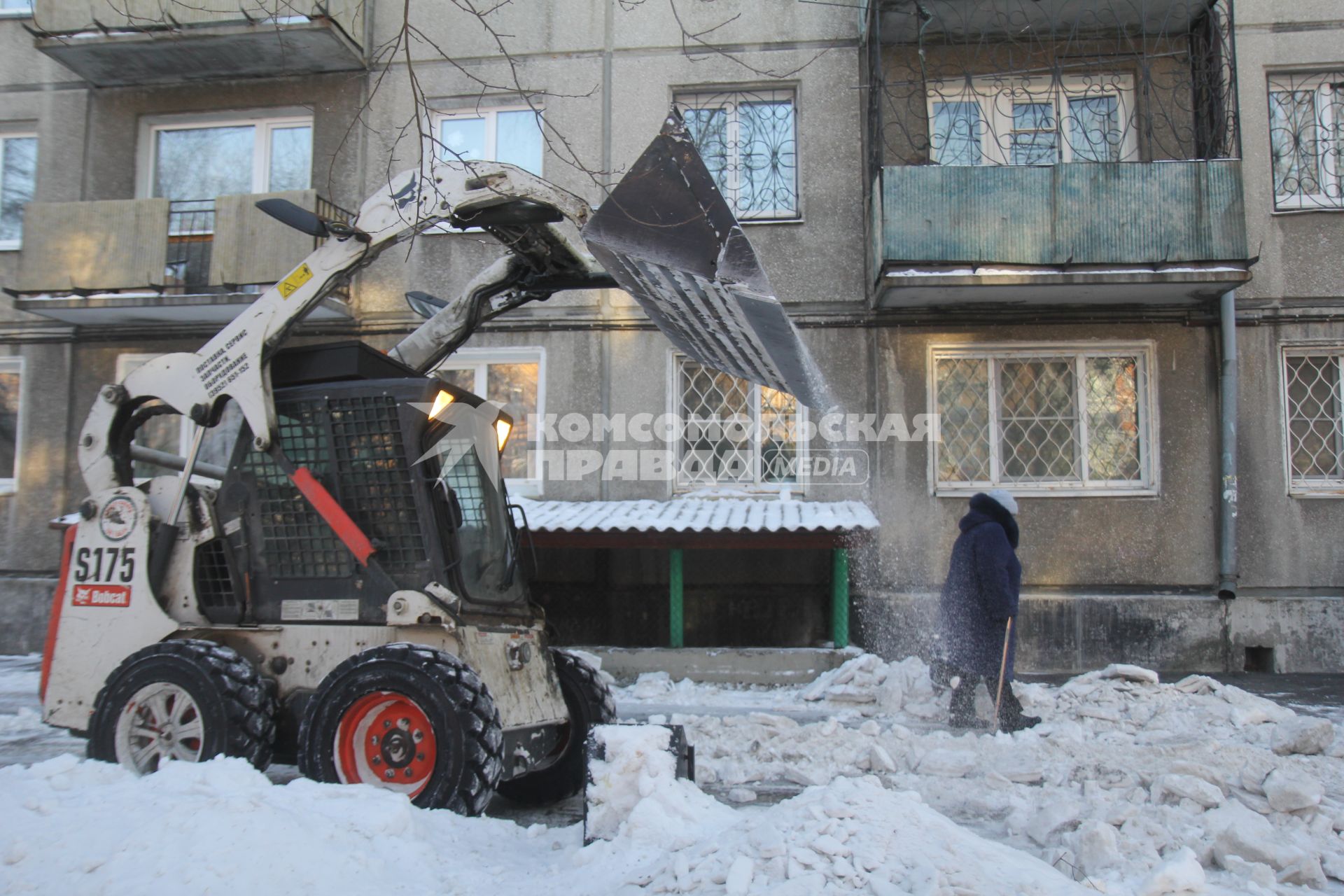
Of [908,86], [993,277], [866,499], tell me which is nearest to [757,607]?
[866,499]

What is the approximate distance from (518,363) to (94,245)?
495cm

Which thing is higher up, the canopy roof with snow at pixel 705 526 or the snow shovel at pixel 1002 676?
the canopy roof with snow at pixel 705 526

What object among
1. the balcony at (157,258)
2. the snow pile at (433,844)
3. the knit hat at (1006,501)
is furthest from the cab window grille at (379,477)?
the balcony at (157,258)

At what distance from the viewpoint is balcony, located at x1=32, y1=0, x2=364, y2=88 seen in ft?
33.3

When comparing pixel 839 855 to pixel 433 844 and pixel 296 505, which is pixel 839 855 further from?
pixel 296 505

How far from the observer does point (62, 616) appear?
4.90 m

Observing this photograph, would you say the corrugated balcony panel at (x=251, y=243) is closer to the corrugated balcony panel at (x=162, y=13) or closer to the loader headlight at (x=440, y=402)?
the corrugated balcony panel at (x=162, y=13)

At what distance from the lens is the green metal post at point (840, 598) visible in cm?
877

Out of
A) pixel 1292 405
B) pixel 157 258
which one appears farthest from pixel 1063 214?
pixel 157 258

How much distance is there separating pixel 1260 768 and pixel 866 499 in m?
5.20

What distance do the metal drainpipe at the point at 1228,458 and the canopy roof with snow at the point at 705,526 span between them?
12.1 feet

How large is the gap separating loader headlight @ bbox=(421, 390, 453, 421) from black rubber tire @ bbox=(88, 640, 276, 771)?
1.49 m

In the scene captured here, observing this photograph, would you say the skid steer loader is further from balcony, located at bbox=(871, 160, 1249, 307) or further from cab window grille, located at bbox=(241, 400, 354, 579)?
balcony, located at bbox=(871, 160, 1249, 307)

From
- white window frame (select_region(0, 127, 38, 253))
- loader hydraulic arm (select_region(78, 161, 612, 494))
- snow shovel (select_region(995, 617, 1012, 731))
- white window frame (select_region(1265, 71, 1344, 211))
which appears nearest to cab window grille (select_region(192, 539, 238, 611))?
loader hydraulic arm (select_region(78, 161, 612, 494))
